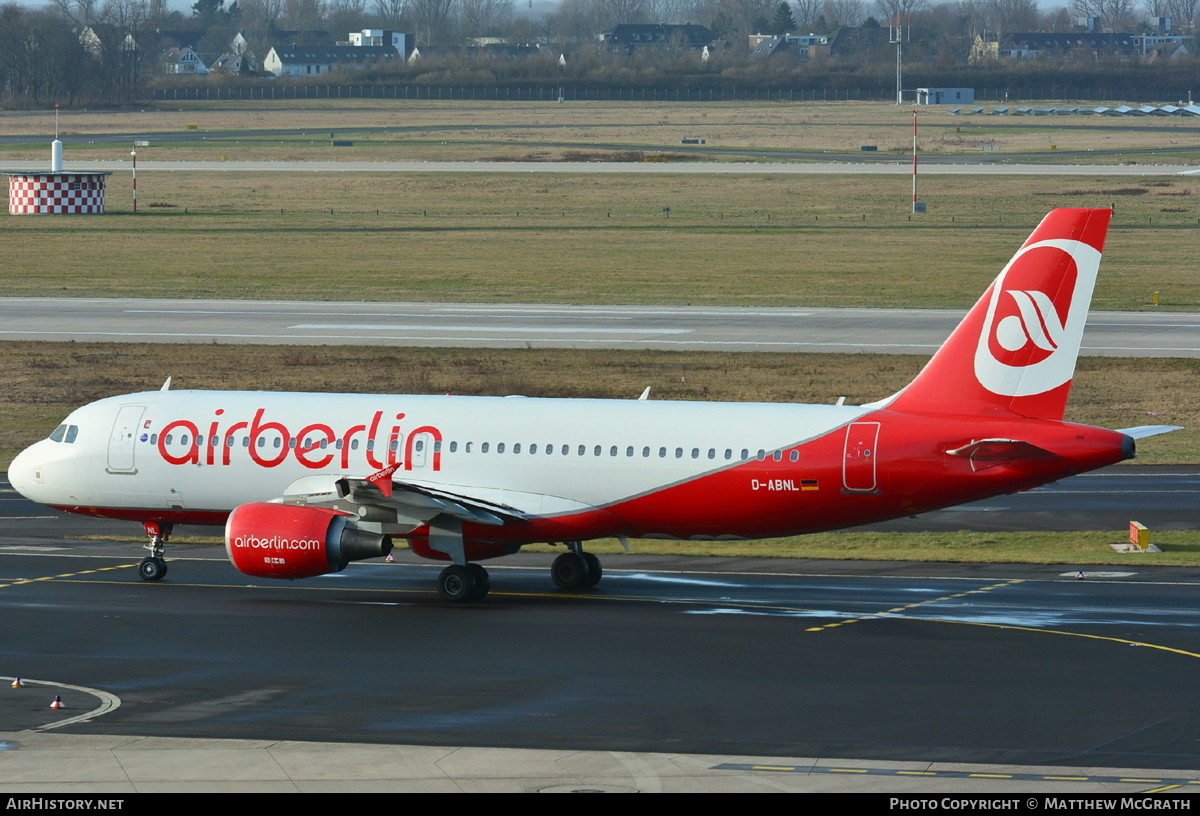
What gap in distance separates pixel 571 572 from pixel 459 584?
2.63m

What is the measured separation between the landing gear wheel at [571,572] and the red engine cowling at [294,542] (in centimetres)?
416

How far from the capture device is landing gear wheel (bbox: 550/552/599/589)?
116 feet

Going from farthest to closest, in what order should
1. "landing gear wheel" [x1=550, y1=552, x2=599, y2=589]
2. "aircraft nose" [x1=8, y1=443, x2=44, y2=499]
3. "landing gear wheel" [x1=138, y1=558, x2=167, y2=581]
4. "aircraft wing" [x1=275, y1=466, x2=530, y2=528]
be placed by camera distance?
"aircraft nose" [x1=8, y1=443, x2=44, y2=499] < "landing gear wheel" [x1=138, y1=558, x2=167, y2=581] < "landing gear wheel" [x1=550, y1=552, x2=599, y2=589] < "aircraft wing" [x1=275, y1=466, x2=530, y2=528]

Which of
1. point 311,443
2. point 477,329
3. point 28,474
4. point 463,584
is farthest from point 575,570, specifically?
point 477,329

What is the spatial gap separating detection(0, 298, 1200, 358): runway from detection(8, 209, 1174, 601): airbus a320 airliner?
34125mm

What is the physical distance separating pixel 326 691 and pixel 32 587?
11738 millimetres

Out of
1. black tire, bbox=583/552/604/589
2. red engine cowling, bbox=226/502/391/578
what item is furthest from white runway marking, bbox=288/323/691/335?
red engine cowling, bbox=226/502/391/578

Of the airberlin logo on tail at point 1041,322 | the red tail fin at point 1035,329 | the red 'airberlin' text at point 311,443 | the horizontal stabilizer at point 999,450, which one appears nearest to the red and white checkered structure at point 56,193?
the red 'airberlin' text at point 311,443

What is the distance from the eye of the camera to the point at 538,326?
7575 cm

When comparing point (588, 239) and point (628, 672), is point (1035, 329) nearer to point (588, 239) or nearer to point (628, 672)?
point (628, 672)

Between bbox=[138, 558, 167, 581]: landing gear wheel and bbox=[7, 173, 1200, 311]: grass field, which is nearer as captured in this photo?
bbox=[138, 558, 167, 581]: landing gear wheel

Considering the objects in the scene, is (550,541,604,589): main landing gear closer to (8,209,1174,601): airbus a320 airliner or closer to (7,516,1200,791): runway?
(8,209,1174,601): airbus a320 airliner

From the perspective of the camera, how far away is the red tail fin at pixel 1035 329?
31734 millimetres

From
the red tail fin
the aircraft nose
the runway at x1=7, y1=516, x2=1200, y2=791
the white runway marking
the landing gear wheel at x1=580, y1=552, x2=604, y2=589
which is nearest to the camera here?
the runway at x1=7, y1=516, x2=1200, y2=791
